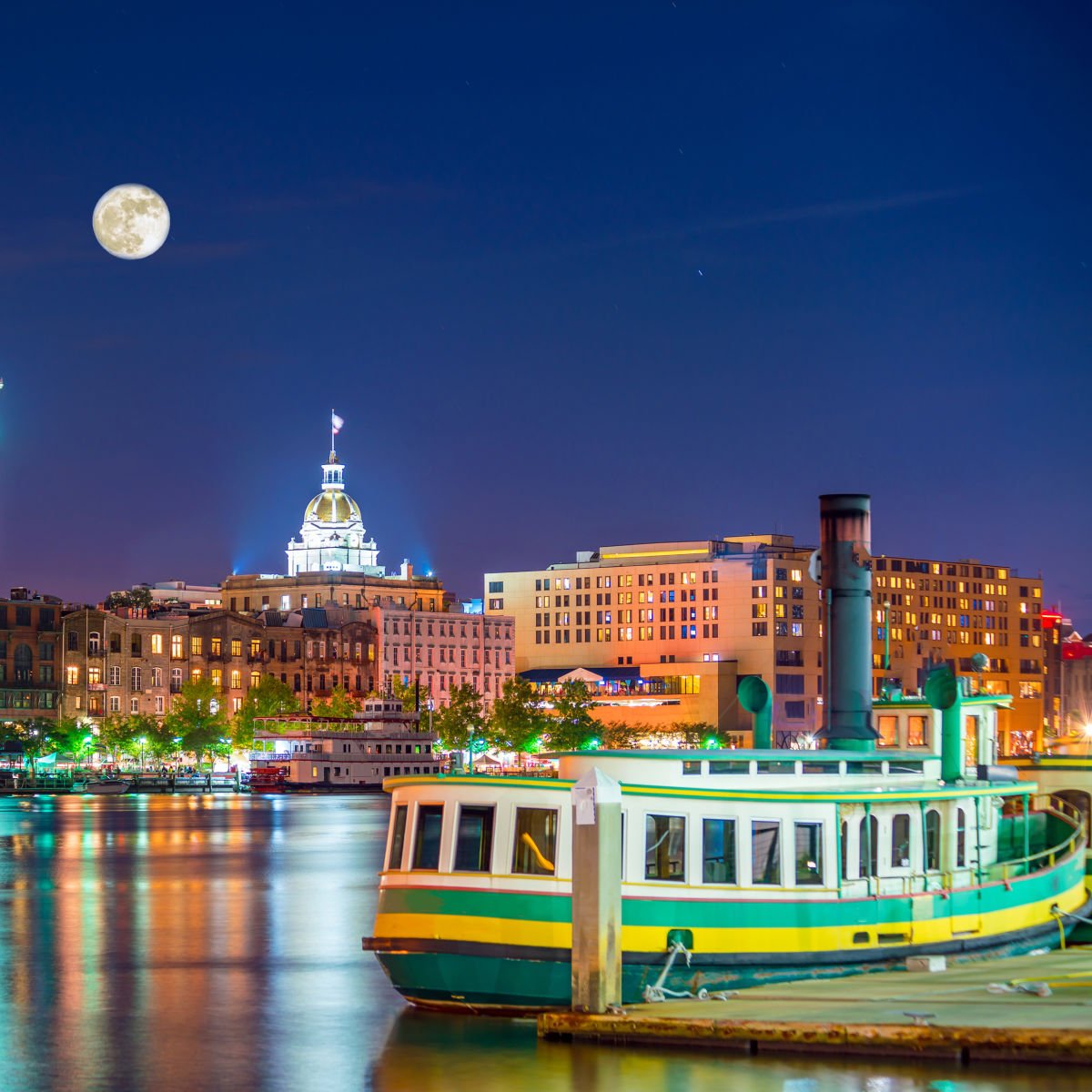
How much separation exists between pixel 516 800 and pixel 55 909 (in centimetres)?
3203

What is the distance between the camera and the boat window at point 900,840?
38.7m


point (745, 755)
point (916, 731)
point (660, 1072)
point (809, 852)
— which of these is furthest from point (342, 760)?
point (660, 1072)

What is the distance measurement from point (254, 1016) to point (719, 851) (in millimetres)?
10349

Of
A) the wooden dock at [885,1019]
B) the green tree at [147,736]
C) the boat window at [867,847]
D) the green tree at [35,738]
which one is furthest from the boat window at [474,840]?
the green tree at [147,736]

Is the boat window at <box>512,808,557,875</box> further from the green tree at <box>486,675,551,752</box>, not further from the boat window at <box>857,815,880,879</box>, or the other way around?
the green tree at <box>486,675,551,752</box>

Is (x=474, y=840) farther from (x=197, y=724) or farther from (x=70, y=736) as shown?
(x=197, y=724)

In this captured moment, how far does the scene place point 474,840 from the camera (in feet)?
115

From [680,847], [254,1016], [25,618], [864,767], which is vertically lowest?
[254,1016]

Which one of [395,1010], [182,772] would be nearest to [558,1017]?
[395,1010]

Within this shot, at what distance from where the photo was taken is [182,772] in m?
196

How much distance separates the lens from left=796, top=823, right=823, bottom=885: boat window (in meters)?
37.0

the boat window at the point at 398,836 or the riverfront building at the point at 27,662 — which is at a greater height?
the riverfront building at the point at 27,662

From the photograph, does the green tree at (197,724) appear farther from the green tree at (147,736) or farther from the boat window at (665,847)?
the boat window at (665,847)

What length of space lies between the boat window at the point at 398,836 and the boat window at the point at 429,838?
0.46 meters
